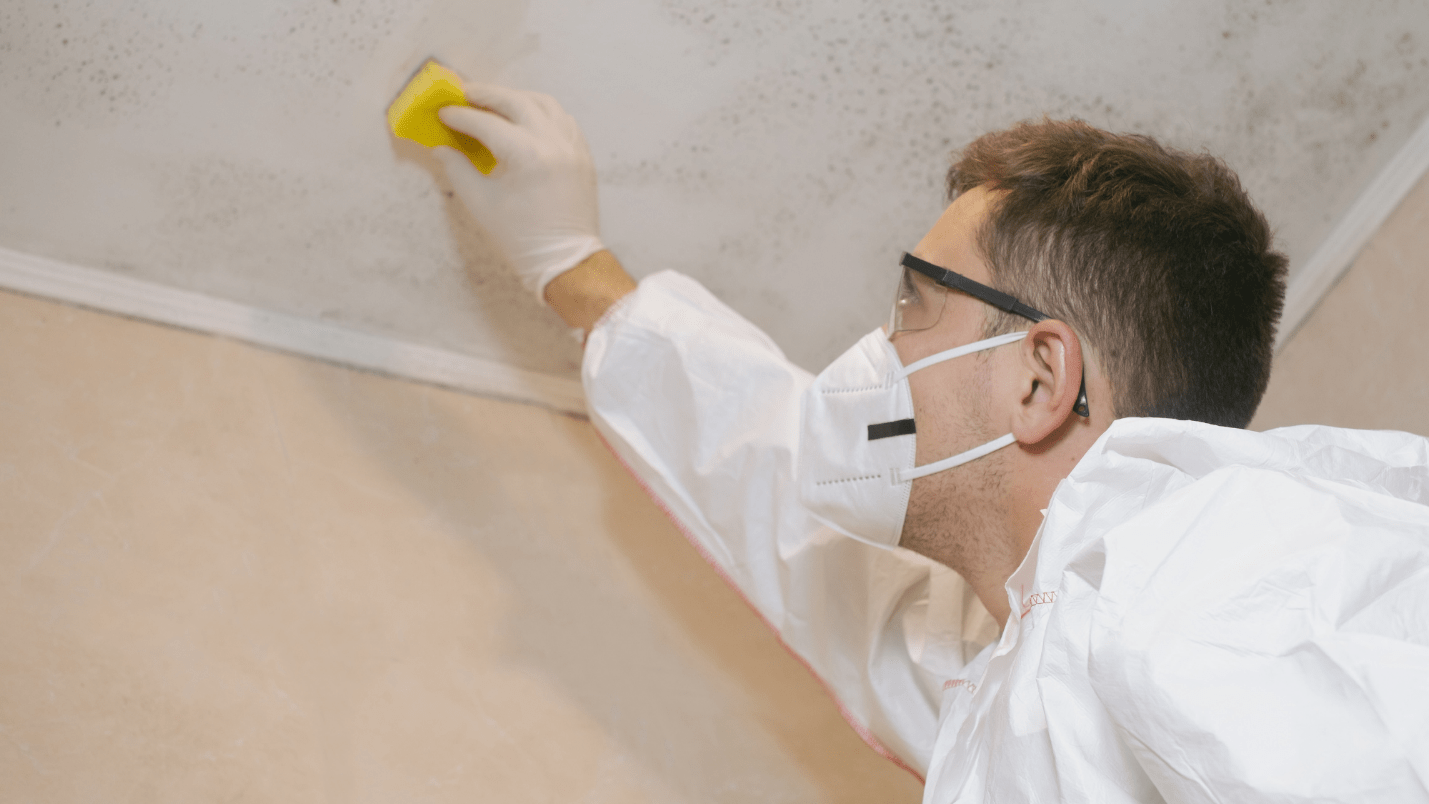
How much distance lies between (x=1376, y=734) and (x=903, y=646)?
0.75m

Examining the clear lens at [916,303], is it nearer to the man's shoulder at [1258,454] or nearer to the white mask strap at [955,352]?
the white mask strap at [955,352]

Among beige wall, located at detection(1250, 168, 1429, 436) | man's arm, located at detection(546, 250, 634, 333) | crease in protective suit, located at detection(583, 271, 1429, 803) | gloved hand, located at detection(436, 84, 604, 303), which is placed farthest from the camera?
beige wall, located at detection(1250, 168, 1429, 436)

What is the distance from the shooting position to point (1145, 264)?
3.36 feet

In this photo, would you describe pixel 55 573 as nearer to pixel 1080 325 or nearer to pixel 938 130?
pixel 1080 325

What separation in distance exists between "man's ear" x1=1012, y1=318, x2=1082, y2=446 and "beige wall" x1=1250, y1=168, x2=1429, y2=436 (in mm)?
802

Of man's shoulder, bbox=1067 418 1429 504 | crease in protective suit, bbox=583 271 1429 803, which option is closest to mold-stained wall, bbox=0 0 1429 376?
crease in protective suit, bbox=583 271 1429 803

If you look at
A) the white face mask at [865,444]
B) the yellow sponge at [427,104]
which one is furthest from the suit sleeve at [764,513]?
the yellow sponge at [427,104]

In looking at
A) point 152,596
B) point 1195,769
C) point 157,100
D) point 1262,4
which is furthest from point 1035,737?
point 157,100

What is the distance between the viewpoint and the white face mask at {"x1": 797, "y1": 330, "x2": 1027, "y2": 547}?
1096 mm

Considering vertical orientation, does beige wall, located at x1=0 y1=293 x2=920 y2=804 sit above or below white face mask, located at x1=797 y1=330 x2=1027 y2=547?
below

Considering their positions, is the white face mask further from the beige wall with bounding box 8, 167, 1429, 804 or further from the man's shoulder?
the beige wall with bounding box 8, 167, 1429, 804

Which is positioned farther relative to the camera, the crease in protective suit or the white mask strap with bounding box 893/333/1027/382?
the white mask strap with bounding box 893/333/1027/382

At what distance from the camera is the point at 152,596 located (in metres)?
1.12

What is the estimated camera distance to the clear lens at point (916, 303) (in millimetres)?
1111
